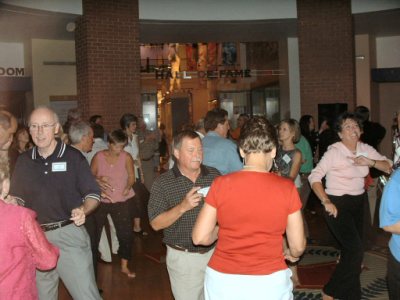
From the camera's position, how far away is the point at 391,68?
50.2ft

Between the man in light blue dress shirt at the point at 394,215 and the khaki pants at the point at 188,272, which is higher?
the man in light blue dress shirt at the point at 394,215

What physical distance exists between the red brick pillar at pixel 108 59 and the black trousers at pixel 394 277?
784 centimetres

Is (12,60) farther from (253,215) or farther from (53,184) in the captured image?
(253,215)

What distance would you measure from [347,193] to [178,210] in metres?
2.21

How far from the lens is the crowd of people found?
2.72 meters

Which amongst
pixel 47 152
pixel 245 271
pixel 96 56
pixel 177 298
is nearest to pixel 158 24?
pixel 96 56

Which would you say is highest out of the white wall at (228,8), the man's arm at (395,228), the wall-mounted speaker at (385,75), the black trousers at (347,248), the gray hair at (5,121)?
the white wall at (228,8)

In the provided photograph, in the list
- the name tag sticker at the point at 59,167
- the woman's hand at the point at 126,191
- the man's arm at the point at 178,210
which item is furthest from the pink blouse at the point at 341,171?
the woman's hand at the point at 126,191

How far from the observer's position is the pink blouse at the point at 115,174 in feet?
21.2

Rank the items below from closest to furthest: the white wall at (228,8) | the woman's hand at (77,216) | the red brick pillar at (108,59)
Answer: the woman's hand at (77,216)
the red brick pillar at (108,59)
the white wall at (228,8)

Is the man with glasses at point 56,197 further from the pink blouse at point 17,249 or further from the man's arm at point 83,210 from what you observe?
the pink blouse at point 17,249

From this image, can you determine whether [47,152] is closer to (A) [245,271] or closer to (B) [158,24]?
(A) [245,271]

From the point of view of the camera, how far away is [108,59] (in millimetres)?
10484

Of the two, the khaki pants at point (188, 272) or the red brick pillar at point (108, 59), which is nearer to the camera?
the khaki pants at point (188, 272)
